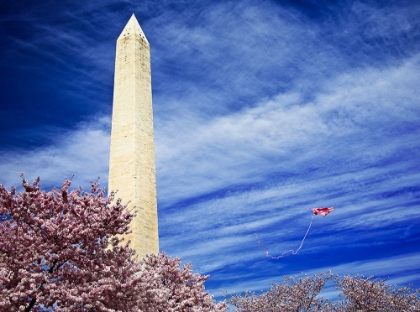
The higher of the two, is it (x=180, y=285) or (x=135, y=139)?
→ (x=135, y=139)

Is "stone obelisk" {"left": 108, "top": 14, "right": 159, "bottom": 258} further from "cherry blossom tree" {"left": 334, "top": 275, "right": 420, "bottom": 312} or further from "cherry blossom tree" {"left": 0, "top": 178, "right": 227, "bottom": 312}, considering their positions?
"cherry blossom tree" {"left": 334, "top": 275, "right": 420, "bottom": 312}

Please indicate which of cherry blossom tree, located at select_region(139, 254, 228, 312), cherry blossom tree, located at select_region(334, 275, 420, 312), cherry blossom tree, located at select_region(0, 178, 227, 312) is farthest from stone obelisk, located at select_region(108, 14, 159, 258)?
cherry blossom tree, located at select_region(334, 275, 420, 312)

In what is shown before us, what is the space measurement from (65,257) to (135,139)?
9.33 metres

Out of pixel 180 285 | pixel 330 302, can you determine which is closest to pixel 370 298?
pixel 330 302

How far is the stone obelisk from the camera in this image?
18.7 m

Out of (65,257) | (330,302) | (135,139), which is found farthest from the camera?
(330,302)

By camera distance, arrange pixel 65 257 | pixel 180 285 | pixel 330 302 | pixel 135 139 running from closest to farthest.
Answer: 1. pixel 65 257
2. pixel 180 285
3. pixel 135 139
4. pixel 330 302

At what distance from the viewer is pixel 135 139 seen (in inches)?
792

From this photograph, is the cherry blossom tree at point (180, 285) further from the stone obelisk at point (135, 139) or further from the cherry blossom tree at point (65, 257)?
the cherry blossom tree at point (65, 257)

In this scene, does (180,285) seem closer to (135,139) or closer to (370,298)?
(135,139)

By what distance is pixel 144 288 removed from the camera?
40.6 feet

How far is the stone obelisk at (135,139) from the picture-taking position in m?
18.7

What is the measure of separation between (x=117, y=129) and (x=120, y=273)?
10.3 meters

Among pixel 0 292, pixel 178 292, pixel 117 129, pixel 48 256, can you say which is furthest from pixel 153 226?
pixel 0 292
